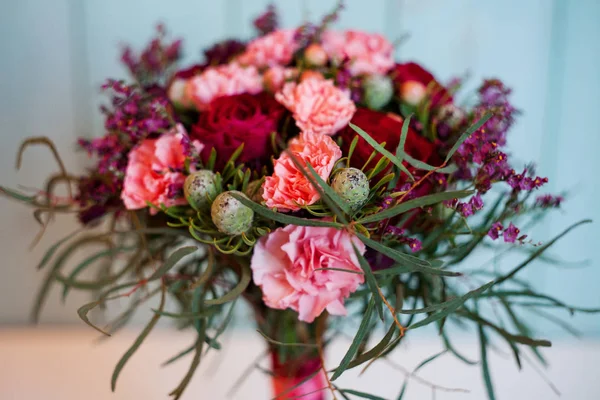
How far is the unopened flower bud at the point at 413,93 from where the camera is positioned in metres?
0.47

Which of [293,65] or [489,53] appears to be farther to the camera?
[489,53]

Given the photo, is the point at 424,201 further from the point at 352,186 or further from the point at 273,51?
the point at 273,51

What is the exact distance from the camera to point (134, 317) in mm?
863

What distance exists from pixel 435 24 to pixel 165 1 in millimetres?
477

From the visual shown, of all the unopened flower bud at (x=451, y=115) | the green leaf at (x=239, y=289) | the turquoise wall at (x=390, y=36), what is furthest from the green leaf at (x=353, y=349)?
the turquoise wall at (x=390, y=36)

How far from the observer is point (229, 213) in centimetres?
34

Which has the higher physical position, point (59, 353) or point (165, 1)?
point (165, 1)

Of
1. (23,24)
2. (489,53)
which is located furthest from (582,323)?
(23,24)

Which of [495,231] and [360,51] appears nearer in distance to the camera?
[495,231]

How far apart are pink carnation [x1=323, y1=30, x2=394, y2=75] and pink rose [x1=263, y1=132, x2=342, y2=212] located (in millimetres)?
170

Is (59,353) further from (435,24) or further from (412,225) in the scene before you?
(435,24)

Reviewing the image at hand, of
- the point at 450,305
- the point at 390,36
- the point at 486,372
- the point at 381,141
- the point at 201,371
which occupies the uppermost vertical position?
the point at 390,36

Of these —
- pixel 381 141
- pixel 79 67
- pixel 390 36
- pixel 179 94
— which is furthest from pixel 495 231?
pixel 79 67

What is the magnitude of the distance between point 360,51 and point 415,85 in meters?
0.08
